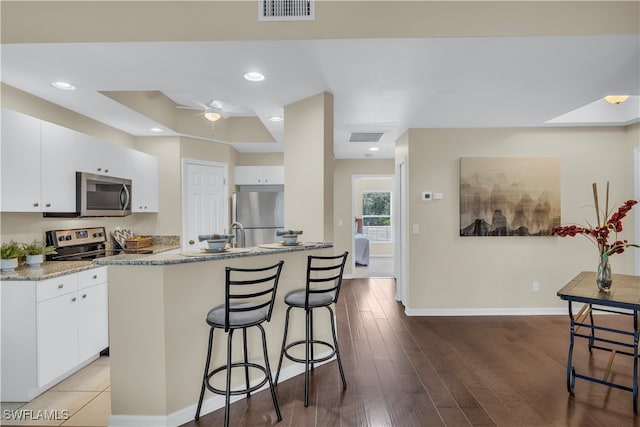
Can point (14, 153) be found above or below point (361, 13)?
below

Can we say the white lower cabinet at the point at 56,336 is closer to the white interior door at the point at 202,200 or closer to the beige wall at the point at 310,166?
the beige wall at the point at 310,166

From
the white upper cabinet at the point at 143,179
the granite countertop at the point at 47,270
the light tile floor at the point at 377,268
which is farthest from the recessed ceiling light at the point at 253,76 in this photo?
the light tile floor at the point at 377,268

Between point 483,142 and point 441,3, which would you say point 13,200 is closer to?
point 441,3

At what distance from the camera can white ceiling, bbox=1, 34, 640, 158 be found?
214 cm

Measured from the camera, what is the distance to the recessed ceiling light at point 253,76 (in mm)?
2529

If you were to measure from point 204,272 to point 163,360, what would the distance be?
0.59m

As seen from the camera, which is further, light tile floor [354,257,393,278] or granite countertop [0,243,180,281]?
light tile floor [354,257,393,278]

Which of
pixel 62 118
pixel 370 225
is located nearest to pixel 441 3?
pixel 62 118

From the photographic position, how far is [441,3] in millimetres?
2062

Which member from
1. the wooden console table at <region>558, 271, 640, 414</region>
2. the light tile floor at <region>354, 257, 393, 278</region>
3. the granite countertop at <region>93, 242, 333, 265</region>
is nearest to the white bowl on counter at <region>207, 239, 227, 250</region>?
the granite countertop at <region>93, 242, 333, 265</region>

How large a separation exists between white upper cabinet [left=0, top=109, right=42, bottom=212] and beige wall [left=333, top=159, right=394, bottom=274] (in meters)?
4.74

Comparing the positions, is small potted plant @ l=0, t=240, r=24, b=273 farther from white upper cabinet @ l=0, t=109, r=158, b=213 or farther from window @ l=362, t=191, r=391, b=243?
window @ l=362, t=191, r=391, b=243
